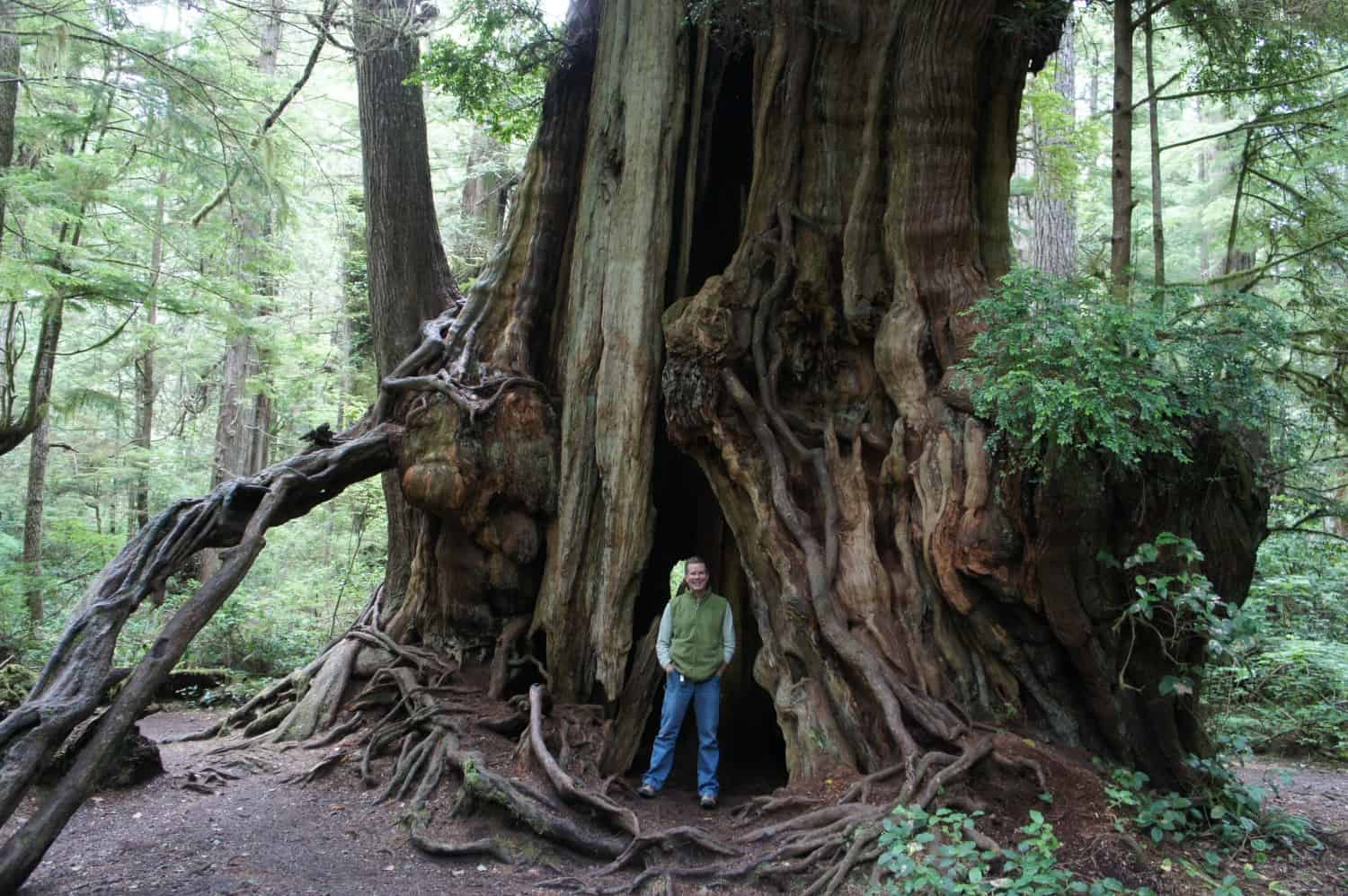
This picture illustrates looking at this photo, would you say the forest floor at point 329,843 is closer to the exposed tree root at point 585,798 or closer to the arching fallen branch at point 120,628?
the exposed tree root at point 585,798

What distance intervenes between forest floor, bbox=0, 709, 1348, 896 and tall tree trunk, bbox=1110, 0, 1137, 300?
3.18 metres

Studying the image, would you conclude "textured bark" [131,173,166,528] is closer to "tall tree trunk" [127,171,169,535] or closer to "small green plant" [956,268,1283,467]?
→ "tall tree trunk" [127,171,169,535]

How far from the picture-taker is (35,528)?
11.4 m

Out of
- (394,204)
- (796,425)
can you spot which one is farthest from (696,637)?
(394,204)

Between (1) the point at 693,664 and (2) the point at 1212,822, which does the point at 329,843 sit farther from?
(2) the point at 1212,822

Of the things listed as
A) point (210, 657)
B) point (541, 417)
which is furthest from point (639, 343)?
point (210, 657)

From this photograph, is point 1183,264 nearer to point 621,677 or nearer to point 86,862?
point 621,677

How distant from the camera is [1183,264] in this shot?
1672 centimetres

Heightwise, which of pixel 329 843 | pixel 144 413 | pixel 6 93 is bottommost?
pixel 329 843

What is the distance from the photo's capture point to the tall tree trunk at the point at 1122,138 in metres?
5.45

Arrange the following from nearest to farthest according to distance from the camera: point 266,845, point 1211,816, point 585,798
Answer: point 1211,816 → point 266,845 → point 585,798

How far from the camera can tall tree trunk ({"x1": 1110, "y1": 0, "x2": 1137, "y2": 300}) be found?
5445 millimetres

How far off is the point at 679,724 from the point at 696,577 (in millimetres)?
951

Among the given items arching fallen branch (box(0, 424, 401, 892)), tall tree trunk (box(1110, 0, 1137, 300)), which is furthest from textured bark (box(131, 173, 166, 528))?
tall tree trunk (box(1110, 0, 1137, 300))
